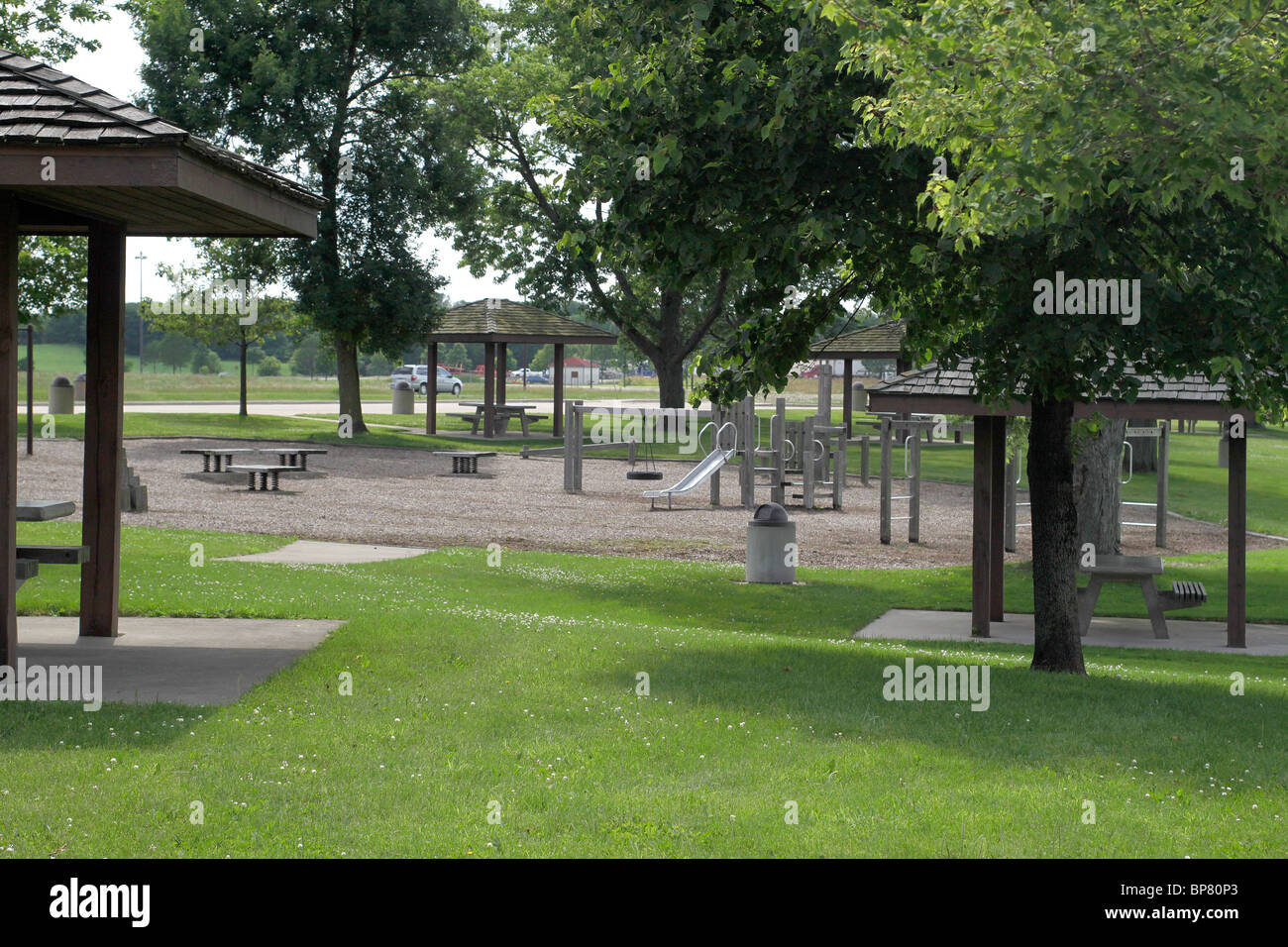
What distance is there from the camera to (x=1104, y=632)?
1453cm

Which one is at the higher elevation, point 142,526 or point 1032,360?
point 1032,360

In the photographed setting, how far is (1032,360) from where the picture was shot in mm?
8633

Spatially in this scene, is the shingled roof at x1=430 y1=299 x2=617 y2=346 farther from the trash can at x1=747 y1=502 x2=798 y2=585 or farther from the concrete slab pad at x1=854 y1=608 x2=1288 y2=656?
the concrete slab pad at x1=854 y1=608 x2=1288 y2=656

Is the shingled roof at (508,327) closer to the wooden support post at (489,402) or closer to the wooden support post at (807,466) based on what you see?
the wooden support post at (489,402)

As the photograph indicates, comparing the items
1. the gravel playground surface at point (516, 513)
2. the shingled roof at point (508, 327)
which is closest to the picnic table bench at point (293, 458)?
the gravel playground surface at point (516, 513)

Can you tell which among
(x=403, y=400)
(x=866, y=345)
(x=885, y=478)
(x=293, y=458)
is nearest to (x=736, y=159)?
(x=885, y=478)

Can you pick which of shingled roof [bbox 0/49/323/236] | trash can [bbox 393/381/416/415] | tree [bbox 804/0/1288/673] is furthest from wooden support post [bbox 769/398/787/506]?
trash can [bbox 393/381/416/415]

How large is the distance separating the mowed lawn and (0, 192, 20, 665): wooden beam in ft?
3.58

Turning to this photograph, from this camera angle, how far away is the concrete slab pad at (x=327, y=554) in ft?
50.8

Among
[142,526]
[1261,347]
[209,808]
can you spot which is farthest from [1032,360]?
[142,526]

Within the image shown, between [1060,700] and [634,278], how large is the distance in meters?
41.7

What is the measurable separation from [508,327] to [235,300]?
913 centimetres

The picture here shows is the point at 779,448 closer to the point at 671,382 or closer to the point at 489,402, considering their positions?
Answer: the point at 489,402
